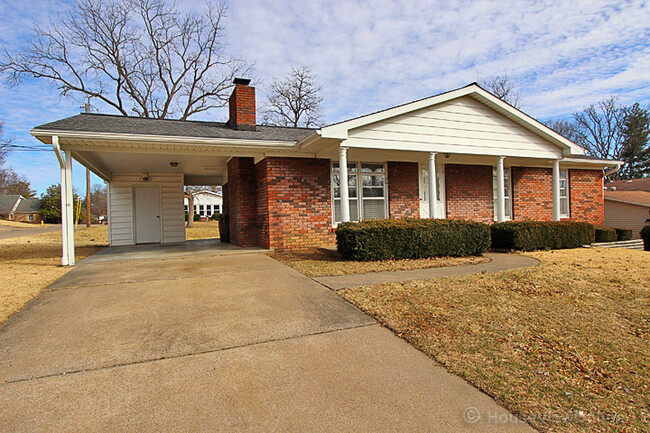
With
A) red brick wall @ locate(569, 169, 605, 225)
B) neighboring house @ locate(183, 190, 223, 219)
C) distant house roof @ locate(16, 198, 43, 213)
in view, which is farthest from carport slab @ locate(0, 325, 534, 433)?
distant house roof @ locate(16, 198, 43, 213)

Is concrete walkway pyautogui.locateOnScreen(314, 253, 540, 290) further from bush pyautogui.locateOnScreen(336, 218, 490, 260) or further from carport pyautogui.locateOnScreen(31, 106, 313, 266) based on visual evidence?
carport pyautogui.locateOnScreen(31, 106, 313, 266)

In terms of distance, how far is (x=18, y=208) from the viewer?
2272 inches

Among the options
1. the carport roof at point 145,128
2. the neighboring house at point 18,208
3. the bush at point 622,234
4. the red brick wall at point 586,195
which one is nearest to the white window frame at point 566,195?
the red brick wall at point 586,195

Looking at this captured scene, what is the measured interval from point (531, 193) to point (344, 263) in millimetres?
9876

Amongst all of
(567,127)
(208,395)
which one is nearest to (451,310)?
(208,395)

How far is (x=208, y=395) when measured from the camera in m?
2.44

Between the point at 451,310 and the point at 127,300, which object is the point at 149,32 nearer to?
the point at 127,300

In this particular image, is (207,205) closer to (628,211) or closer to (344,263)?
(628,211)

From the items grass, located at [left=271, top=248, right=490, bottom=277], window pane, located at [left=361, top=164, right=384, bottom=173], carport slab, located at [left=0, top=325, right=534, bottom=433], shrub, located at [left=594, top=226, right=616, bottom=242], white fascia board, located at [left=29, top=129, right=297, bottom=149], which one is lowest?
carport slab, located at [left=0, top=325, right=534, bottom=433]

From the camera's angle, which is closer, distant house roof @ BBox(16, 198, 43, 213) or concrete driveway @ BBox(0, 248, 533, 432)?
concrete driveway @ BBox(0, 248, 533, 432)

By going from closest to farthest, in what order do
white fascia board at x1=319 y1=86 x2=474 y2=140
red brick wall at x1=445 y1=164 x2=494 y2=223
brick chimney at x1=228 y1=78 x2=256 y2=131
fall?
white fascia board at x1=319 y1=86 x2=474 y2=140, brick chimney at x1=228 y1=78 x2=256 y2=131, red brick wall at x1=445 y1=164 x2=494 y2=223

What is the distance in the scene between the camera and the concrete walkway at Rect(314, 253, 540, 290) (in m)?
5.48

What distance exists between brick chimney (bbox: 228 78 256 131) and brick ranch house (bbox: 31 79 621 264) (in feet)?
0.11

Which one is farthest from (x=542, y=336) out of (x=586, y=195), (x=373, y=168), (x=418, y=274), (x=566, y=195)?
(x=586, y=195)
